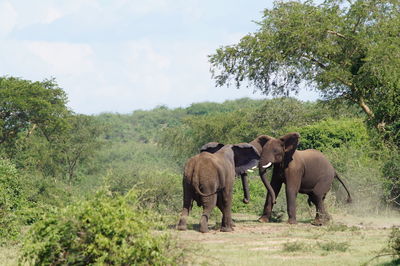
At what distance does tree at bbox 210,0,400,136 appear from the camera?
2809cm

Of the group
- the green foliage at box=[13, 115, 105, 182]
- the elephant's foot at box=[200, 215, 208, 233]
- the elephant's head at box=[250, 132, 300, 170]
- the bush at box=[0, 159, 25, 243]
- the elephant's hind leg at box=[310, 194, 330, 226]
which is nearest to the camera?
the bush at box=[0, 159, 25, 243]

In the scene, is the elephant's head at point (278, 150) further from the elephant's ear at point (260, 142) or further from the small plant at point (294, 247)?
the small plant at point (294, 247)

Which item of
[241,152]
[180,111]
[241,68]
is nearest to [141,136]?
[180,111]

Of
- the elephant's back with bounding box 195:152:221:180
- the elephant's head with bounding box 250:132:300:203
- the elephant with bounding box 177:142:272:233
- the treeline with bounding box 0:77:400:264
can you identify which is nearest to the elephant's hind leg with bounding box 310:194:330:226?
the treeline with bounding box 0:77:400:264

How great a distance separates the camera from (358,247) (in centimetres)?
1545

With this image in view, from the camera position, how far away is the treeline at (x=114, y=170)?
10.2m

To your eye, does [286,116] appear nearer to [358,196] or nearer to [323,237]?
[358,196]

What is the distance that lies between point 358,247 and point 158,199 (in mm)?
13937

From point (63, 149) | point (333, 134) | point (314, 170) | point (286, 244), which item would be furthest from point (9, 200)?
point (63, 149)

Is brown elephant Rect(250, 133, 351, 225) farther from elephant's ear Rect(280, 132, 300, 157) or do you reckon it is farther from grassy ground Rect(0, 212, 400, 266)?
grassy ground Rect(0, 212, 400, 266)

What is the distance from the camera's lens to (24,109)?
42125 millimetres

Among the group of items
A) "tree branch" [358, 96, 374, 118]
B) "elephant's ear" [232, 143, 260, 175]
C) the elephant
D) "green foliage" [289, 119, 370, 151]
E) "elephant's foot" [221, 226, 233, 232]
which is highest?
"tree branch" [358, 96, 374, 118]

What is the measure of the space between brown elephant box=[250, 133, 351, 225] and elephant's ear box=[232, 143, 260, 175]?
1.04ft

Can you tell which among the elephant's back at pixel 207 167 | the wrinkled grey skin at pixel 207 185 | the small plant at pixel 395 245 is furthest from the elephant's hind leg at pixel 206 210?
the small plant at pixel 395 245
